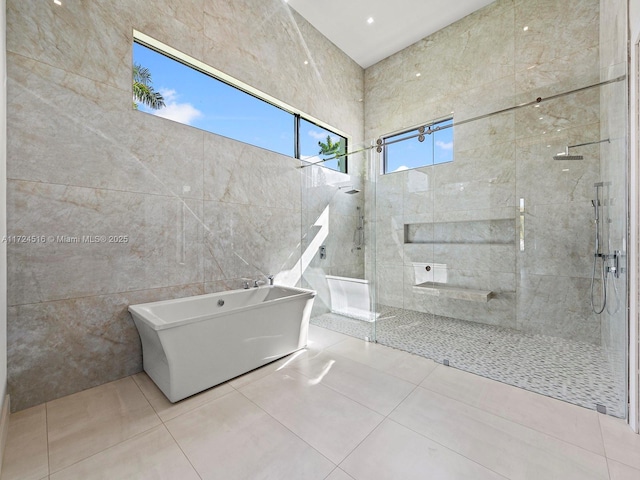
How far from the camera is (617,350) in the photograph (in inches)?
73.1

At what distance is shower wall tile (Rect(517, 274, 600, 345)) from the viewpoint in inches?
104

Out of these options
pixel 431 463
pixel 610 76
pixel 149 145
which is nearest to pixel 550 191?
pixel 610 76

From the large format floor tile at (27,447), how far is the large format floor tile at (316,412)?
104 centimetres

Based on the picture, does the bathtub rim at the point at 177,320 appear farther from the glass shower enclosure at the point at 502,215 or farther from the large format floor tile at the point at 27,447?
the glass shower enclosure at the point at 502,215

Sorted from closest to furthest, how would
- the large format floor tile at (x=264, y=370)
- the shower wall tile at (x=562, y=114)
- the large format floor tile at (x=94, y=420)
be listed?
the large format floor tile at (x=94, y=420)
the large format floor tile at (x=264, y=370)
the shower wall tile at (x=562, y=114)

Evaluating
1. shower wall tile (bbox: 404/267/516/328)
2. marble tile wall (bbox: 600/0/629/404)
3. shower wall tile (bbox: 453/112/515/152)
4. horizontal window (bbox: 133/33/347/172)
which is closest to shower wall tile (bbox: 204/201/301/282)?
horizontal window (bbox: 133/33/347/172)

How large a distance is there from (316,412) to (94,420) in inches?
53.4

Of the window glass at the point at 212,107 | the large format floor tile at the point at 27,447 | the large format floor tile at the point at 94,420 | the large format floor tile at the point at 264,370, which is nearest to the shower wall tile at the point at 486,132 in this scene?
the window glass at the point at 212,107

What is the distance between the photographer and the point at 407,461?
1.33 m

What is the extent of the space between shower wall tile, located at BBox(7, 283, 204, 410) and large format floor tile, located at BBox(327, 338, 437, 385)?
175 cm

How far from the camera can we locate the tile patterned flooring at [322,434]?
1.28m

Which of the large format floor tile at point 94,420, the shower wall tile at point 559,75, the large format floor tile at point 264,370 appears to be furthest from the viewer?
the shower wall tile at point 559,75

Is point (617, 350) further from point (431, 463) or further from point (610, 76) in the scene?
point (610, 76)

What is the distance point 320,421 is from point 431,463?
62 centimetres
